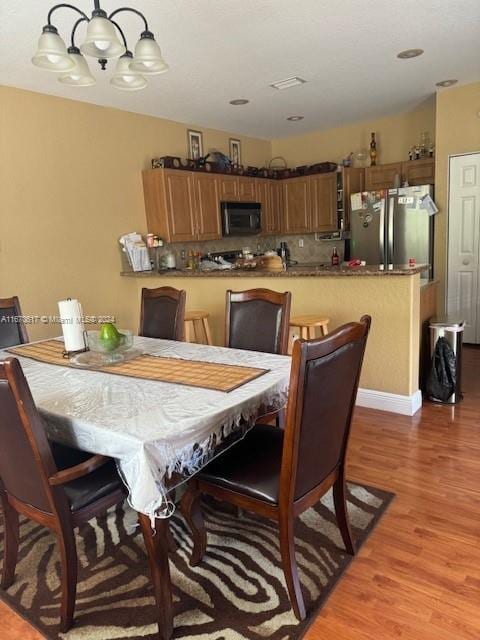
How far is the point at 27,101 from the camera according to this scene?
3564 millimetres

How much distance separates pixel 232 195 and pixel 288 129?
1.30 meters

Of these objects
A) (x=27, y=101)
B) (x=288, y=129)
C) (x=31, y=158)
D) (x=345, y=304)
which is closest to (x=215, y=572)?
(x=345, y=304)

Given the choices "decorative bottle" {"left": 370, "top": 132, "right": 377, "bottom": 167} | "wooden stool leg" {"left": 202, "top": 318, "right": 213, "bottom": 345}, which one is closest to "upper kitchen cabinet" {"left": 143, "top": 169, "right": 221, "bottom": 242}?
"wooden stool leg" {"left": 202, "top": 318, "right": 213, "bottom": 345}

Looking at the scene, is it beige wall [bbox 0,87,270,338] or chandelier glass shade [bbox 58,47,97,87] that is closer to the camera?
chandelier glass shade [bbox 58,47,97,87]

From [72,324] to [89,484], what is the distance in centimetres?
95

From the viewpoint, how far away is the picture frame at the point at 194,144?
498 cm

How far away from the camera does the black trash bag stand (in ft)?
10.6

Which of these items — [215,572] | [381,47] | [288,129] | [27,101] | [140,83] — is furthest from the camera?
[288,129]

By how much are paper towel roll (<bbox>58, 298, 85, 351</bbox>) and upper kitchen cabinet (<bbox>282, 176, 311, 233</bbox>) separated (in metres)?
4.11

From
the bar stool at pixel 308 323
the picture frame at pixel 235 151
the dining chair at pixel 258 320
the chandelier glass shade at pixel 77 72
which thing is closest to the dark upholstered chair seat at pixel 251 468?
the dining chair at pixel 258 320

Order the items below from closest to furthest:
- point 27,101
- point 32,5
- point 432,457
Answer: point 32,5, point 432,457, point 27,101

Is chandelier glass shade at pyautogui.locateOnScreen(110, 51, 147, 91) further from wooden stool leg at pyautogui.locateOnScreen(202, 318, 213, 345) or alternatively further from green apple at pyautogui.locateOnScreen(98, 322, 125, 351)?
wooden stool leg at pyautogui.locateOnScreen(202, 318, 213, 345)

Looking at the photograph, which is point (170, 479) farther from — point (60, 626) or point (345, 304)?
point (345, 304)

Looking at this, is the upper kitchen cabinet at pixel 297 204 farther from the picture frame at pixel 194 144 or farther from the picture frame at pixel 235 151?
the picture frame at pixel 194 144
